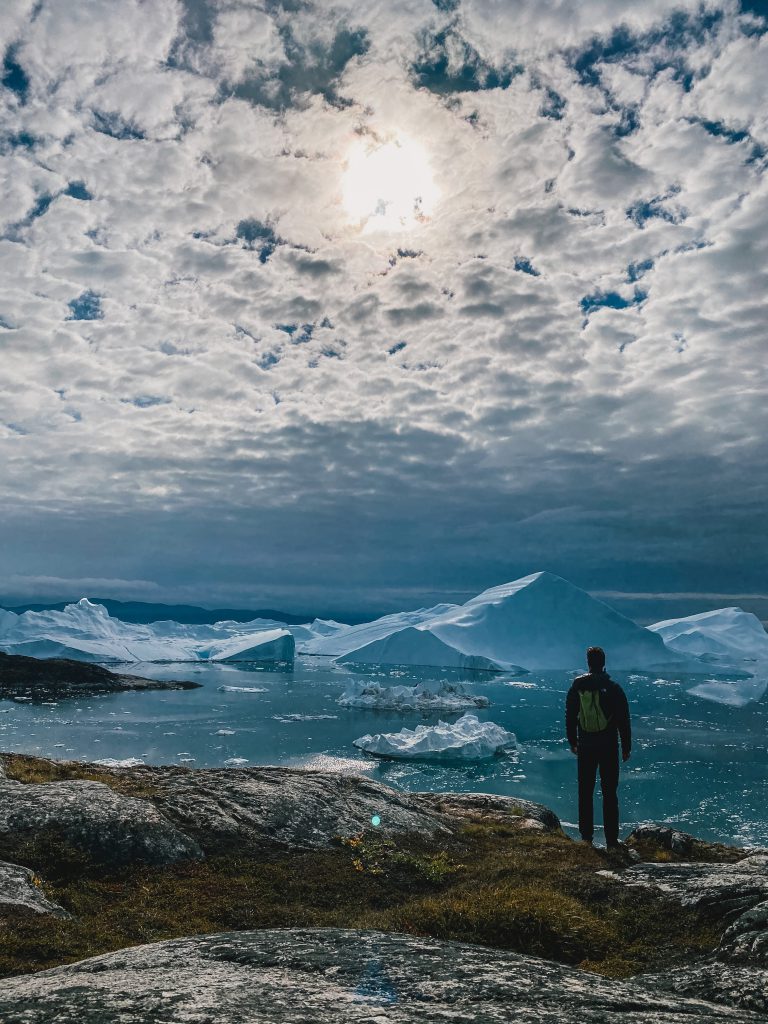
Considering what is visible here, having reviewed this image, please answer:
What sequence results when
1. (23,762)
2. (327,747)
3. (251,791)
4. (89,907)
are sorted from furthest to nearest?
(327,747), (23,762), (251,791), (89,907)

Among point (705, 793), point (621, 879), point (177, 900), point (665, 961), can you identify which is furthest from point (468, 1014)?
point (705, 793)

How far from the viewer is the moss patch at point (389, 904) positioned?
15.5 feet

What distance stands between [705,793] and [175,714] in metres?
44.1

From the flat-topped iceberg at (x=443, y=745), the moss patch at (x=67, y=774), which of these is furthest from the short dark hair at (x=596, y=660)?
the flat-topped iceberg at (x=443, y=745)

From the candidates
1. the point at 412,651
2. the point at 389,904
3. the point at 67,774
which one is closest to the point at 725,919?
the point at 389,904

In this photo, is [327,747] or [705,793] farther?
[327,747]

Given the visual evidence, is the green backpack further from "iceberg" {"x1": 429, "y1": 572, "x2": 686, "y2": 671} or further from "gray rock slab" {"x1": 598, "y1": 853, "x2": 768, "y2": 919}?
"iceberg" {"x1": 429, "y1": 572, "x2": 686, "y2": 671}

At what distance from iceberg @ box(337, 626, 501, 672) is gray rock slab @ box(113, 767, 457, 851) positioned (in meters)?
104

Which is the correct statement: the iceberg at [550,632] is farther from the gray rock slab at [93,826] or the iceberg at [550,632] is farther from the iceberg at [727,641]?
the gray rock slab at [93,826]

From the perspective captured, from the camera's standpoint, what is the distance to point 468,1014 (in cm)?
284

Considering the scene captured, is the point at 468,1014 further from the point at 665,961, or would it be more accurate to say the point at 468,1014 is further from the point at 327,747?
the point at 327,747

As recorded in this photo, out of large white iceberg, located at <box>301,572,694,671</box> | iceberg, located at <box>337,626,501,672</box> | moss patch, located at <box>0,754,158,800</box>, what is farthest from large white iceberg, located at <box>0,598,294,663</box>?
moss patch, located at <box>0,754,158,800</box>

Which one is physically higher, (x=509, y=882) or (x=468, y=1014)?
(x=468, y=1014)

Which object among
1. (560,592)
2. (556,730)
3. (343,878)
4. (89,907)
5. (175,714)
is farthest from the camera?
(560,592)
